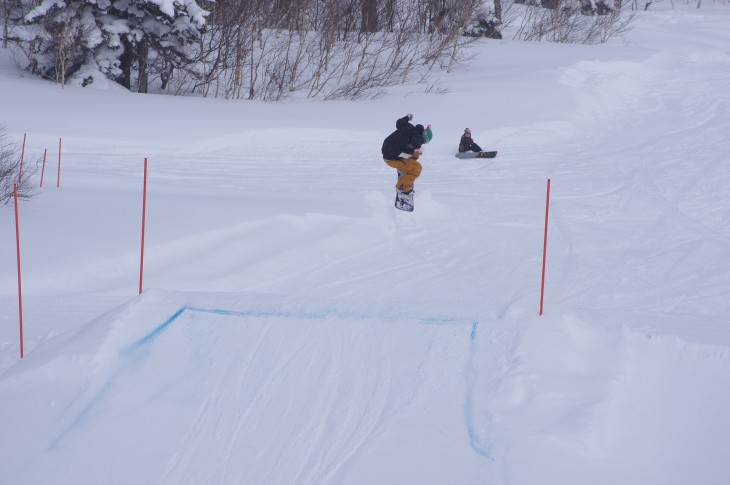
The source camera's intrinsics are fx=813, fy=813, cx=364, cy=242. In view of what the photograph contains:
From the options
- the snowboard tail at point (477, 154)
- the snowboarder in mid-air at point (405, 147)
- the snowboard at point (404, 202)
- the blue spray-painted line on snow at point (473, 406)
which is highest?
the snowboarder in mid-air at point (405, 147)

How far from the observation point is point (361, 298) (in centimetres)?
1002

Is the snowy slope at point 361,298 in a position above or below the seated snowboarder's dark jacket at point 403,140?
below

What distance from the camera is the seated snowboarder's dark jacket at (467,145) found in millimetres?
17953

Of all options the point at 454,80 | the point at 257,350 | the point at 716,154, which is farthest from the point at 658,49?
the point at 257,350

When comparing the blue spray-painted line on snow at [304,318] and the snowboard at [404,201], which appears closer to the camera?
the blue spray-painted line on snow at [304,318]

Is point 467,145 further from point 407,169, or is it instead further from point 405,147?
point 405,147

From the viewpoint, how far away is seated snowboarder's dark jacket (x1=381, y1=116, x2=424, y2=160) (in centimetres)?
1139

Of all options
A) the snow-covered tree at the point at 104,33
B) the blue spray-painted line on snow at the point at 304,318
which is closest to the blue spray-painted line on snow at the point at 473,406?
the blue spray-painted line on snow at the point at 304,318

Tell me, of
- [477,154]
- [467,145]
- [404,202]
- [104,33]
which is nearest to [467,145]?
[467,145]

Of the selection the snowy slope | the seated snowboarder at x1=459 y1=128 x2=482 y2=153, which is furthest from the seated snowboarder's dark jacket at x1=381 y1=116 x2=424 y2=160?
the seated snowboarder at x1=459 y1=128 x2=482 y2=153

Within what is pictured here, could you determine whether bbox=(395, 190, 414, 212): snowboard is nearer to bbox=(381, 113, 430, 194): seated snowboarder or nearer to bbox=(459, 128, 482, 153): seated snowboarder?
bbox=(381, 113, 430, 194): seated snowboarder

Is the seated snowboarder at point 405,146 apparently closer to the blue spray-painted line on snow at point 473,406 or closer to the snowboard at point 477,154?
the blue spray-painted line on snow at point 473,406

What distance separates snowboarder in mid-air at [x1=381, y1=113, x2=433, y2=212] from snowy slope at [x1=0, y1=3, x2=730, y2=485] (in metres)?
1.07

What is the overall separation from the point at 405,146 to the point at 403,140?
0.33 feet
